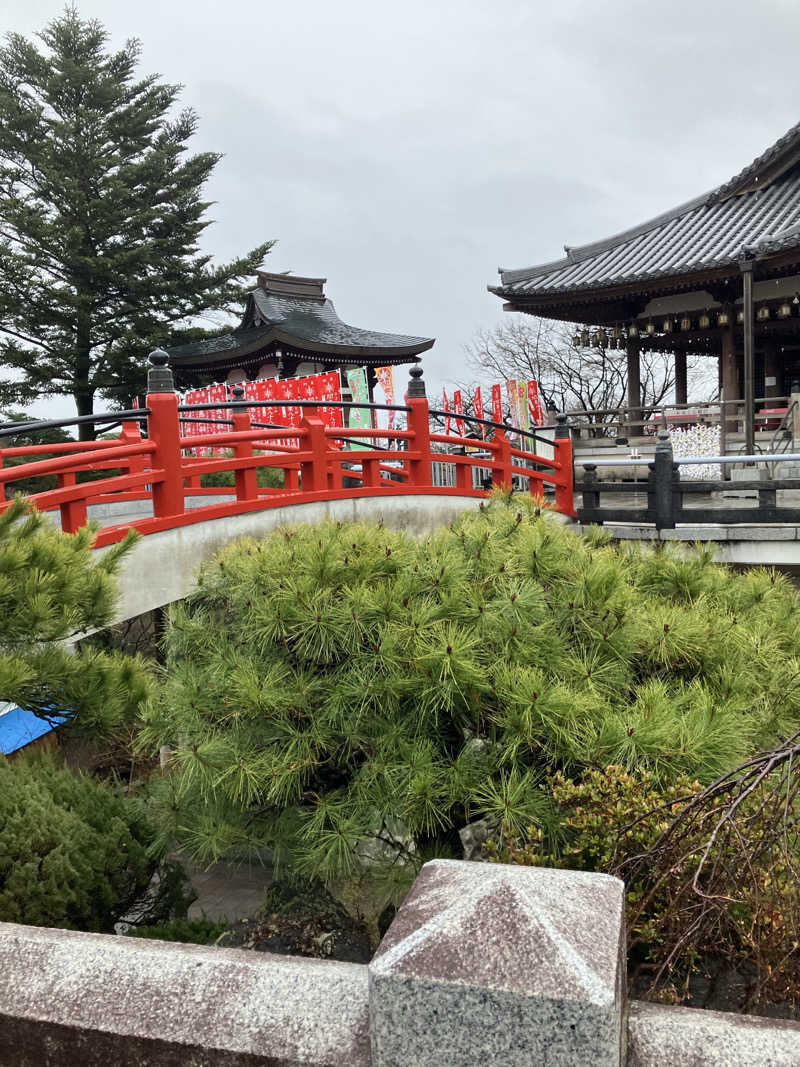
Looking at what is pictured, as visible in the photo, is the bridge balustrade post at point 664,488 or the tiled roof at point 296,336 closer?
the bridge balustrade post at point 664,488

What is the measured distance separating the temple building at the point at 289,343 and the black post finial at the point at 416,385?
13978 mm

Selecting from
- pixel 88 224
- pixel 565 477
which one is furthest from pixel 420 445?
pixel 88 224

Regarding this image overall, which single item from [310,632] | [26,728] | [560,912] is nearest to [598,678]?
[310,632]

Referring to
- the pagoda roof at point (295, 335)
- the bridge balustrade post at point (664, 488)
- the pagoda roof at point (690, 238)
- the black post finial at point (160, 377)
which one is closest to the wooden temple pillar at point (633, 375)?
the pagoda roof at point (690, 238)

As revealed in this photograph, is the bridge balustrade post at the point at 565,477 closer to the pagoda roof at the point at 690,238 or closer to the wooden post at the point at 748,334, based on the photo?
the wooden post at the point at 748,334

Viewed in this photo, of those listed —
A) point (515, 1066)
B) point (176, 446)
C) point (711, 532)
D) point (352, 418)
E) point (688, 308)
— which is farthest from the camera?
point (352, 418)

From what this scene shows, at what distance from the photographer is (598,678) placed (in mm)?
3555

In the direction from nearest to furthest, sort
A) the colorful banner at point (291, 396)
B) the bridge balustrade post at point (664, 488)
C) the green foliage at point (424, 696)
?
the green foliage at point (424, 696)
the bridge balustrade post at point (664, 488)
the colorful banner at point (291, 396)

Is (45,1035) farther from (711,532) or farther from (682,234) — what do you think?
(682,234)

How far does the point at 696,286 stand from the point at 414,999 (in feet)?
53.3

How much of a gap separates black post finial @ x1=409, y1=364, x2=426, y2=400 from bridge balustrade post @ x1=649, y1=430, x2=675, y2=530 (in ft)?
9.02

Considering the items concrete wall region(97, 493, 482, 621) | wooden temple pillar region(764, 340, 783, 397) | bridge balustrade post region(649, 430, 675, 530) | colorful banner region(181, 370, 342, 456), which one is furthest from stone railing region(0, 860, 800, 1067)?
wooden temple pillar region(764, 340, 783, 397)

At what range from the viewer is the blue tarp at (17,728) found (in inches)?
253

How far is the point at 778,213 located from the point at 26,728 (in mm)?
16829
